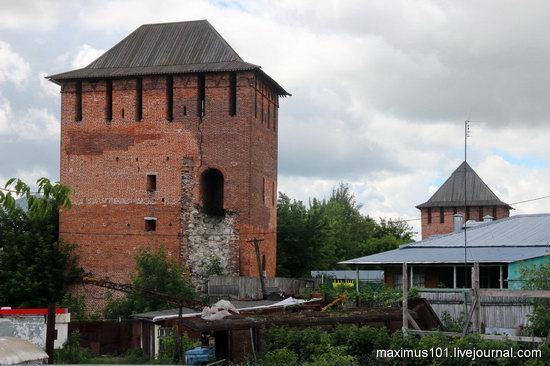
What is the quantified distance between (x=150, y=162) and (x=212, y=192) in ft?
10.2

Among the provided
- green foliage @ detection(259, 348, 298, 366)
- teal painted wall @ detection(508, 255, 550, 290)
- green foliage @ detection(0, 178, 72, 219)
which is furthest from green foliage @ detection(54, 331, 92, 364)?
green foliage @ detection(0, 178, 72, 219)

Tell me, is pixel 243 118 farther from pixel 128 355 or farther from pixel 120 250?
pixel 128 355

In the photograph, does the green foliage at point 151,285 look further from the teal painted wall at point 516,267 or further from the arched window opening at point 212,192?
the teal painted wall at point 516,267

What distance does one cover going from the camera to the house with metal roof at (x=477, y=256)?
2525cm

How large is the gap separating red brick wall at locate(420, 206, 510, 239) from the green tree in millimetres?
26978

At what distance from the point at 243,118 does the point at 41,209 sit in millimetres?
24590

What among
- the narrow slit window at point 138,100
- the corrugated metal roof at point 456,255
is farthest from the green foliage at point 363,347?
→ the narrow slit window at point 138,100

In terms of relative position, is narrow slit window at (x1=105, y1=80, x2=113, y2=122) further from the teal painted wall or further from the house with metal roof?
the teal painted wall

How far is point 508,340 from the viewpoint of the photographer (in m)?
13.9

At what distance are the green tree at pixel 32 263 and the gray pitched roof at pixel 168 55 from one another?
214 inches

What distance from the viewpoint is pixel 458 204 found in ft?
178

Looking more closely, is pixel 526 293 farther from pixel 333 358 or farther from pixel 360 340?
pixel 333 358

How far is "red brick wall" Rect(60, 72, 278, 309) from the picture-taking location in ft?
106

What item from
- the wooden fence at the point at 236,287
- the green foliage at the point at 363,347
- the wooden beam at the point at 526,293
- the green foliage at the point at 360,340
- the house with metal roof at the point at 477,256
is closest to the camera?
the green foliage at the point at 363,347
